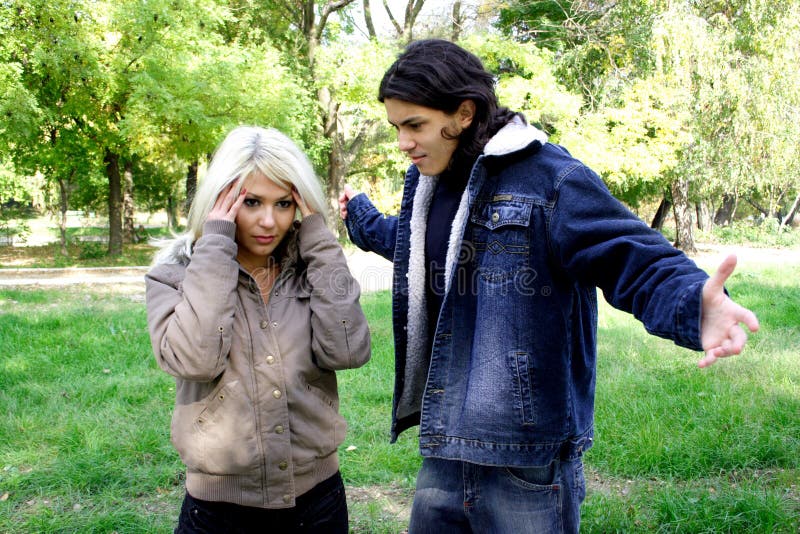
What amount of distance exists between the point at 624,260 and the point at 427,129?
73 centimetres

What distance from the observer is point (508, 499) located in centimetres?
183

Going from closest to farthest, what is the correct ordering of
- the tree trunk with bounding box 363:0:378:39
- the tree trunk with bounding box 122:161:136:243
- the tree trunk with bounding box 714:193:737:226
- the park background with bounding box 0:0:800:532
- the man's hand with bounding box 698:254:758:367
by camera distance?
the man's hand with bounding box 698:254:758:367
the park background with bounding box 0:0:800:532
the tree trunk with bounding box 122:161:136:243
the tree trunk with bounding box 363:0:378:39
the tree trunk with bounding box 714:193:737:226

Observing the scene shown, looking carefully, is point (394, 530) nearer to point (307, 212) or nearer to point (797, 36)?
point (307, 212)

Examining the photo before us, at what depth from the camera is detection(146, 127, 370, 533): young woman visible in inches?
73.9

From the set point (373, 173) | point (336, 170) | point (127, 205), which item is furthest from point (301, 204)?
point (373, 173)

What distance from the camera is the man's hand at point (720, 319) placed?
1309 mm

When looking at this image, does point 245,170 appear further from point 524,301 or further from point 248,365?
point 524,301

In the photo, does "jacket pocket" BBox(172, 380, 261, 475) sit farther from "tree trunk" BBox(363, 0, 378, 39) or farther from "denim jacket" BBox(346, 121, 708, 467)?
"tree trunk" BBox(363, 0, 378, 39)

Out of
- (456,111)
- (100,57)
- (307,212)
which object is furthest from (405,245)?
(100,57)

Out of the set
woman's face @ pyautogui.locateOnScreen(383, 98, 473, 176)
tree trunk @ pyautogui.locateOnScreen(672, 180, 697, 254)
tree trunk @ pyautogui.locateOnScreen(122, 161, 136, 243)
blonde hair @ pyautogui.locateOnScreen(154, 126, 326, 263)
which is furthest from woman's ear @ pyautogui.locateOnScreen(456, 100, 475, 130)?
tree trunk @ pyautogui.locateOnScreen(122, 161, 136, 243)

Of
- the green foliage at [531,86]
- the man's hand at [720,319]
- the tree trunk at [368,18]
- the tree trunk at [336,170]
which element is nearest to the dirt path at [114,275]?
the green foliage at [531,86]

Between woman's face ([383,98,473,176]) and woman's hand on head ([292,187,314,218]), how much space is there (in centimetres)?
40

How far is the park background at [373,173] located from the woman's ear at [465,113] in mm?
2147

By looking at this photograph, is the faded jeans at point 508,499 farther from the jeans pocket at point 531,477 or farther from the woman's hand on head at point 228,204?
the woman's hand on head at point 228,204
